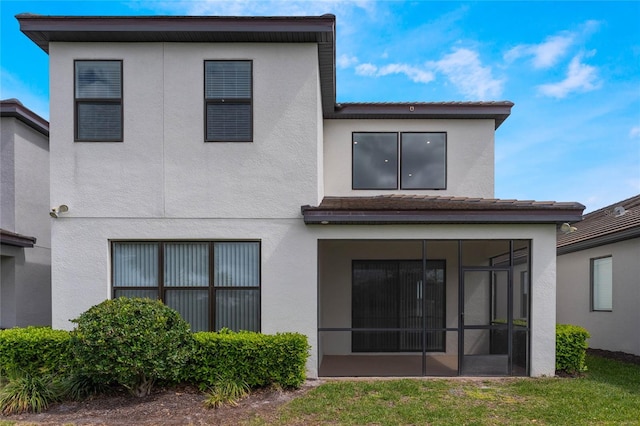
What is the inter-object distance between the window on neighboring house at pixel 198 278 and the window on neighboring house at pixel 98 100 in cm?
220

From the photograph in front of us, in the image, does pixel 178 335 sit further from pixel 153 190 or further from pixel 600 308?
pixel 600 308

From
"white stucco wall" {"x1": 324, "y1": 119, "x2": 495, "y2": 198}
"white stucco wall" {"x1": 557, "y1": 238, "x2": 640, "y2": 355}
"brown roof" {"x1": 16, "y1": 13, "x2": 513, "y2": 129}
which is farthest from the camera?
"white stucco wall" {"x1": 324, "y1": 119, "x2": 495, "y2": 198}

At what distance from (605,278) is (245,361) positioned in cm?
1037

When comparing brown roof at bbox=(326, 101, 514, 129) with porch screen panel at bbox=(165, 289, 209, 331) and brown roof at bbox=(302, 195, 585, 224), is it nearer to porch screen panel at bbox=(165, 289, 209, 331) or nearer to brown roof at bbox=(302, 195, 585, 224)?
brown roof at bbox=(302, 195, 585, 224)

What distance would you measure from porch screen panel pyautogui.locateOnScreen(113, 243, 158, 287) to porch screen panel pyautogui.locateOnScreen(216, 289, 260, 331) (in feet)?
4.39

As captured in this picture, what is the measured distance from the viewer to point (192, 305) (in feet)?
28.0

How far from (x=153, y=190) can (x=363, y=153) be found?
5683 millimetres

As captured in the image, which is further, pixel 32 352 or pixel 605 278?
pixel 605 278

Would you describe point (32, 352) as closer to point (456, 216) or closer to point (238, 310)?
point (238, 310)

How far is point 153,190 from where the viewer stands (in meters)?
8.49

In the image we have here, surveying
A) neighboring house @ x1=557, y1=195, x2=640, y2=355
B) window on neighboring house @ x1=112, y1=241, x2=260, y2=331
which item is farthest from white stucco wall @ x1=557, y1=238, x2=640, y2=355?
window on neighboring house @ x1=112, y1=241, x2=260, y2=331

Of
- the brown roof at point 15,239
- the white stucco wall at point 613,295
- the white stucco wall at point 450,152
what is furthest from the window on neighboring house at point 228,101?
the white stucco wall at point 613,295

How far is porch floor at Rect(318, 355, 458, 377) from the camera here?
8984 millimetres

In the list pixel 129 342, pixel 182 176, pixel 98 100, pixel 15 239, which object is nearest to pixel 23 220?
pixel 15 239
